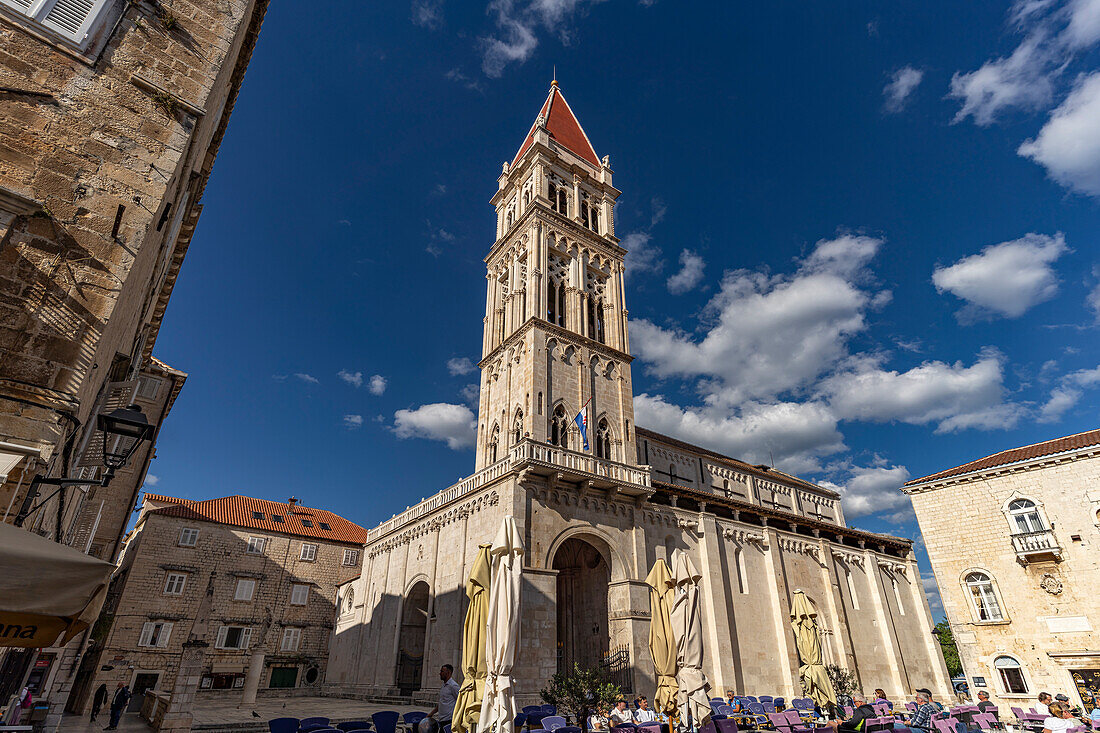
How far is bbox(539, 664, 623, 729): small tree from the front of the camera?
13.6 metres

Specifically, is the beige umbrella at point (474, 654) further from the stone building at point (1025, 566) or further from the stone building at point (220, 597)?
the stone building at point (1025, 566)

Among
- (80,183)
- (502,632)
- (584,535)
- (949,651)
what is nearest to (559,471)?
(584,535)

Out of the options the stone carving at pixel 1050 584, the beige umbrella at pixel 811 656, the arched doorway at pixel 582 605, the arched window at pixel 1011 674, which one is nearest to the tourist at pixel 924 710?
the beige umbrella at pixel 811 656

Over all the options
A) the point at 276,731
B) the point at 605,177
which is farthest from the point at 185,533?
the point at 605,177

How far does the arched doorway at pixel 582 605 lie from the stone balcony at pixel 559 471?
2.75 m

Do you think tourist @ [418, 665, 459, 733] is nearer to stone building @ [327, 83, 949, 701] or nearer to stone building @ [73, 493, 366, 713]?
stone building @ [327, 83, 949, 701]

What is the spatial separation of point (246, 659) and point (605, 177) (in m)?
34.3

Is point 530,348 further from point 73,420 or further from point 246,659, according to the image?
point 246,659

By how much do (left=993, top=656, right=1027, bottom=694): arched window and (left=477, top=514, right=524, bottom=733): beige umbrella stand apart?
2314 centimetres

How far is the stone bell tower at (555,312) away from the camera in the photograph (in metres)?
23.4

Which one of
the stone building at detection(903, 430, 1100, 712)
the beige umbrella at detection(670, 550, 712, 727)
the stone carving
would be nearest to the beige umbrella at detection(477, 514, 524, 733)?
the beige umbrella at detection(670, 550, 712, 727)

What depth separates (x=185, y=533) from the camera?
29453 millimetres

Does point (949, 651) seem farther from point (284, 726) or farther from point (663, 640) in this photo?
point (284, 726)

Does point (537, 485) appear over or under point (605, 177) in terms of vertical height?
under
